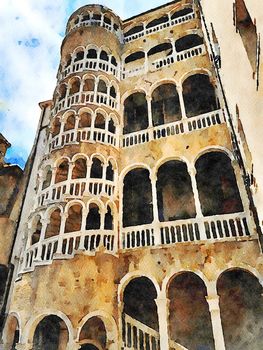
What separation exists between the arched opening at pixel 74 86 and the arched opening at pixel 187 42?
6.27 meters

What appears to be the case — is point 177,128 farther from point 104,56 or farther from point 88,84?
point 104,56

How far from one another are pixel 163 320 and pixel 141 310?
263 centimetres

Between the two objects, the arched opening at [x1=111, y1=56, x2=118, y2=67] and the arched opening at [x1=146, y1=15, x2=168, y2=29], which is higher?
the arched opening at [x1=146, y1=15, x2=168, y2=29]

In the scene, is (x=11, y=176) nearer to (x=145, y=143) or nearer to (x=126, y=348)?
(x=145, y=143)

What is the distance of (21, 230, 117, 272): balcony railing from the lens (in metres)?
10.4

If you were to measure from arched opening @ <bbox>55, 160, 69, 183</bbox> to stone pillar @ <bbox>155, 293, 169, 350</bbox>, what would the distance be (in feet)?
21.2

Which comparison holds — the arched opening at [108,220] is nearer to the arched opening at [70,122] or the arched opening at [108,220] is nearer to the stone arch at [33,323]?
the stone arch at [33,323]

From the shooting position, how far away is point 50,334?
12000 mm

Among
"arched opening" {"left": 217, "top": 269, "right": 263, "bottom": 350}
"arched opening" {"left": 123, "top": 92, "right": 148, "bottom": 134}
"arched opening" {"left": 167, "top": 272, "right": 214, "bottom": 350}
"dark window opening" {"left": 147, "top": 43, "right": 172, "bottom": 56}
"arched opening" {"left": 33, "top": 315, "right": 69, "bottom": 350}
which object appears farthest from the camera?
"dark window opening" {"left": 147, "top": 43, "right": 172, "bottom": 56}

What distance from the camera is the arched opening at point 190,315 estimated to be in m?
10.8

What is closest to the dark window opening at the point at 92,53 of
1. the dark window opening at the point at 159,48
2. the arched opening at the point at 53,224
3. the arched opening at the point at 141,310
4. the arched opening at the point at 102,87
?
the arched opening at the point at 102,87

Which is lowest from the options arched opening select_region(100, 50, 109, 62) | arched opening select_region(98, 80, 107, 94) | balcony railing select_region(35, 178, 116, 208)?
balcony railing select_region(35, 178, 116, 208)

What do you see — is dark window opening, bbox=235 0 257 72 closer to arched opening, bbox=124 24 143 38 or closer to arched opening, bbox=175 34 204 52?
arched opening, bbox=175 34 204 52

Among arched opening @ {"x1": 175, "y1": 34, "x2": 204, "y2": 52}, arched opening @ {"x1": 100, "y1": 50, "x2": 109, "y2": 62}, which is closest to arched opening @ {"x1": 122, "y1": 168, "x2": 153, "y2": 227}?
arched opening @ {"x1": 100, "y1": 50, "x2": 109, "y2": 62}
